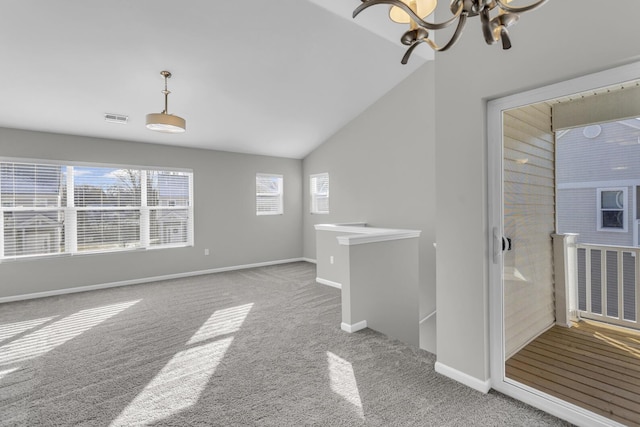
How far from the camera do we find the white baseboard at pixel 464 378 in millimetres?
2096

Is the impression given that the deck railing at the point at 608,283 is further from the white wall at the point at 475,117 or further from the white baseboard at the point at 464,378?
the white baseboard at the point at 464,378

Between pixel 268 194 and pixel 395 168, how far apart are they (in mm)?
2988

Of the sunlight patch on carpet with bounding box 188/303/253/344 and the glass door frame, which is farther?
the sunlight patch on carpet with bounding box 188/303/253/344

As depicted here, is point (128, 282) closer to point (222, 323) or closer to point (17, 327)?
point (17, 327)

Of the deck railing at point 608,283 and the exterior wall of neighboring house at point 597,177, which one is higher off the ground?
the exterior wall of neighboring house at point 597,177

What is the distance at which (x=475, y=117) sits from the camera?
2.10 m

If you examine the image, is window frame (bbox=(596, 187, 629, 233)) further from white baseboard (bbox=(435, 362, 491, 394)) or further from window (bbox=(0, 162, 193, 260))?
window (bbox=(0, 162, 193, 260))

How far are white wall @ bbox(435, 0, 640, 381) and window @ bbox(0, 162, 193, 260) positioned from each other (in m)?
4.92

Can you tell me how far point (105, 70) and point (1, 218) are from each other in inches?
109

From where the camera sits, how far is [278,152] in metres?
6.70

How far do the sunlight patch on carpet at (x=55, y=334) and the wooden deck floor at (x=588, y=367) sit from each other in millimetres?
3948

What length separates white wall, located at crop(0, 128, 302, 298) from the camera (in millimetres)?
4480

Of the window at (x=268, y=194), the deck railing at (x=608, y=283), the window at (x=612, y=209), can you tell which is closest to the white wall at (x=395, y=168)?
the window at (x=268, y=194)

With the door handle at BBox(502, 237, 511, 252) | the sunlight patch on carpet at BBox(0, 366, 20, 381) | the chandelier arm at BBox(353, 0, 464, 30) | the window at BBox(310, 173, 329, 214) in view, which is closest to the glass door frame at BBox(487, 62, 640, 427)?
the door handle at BBox(502, 237, 511, 252)
